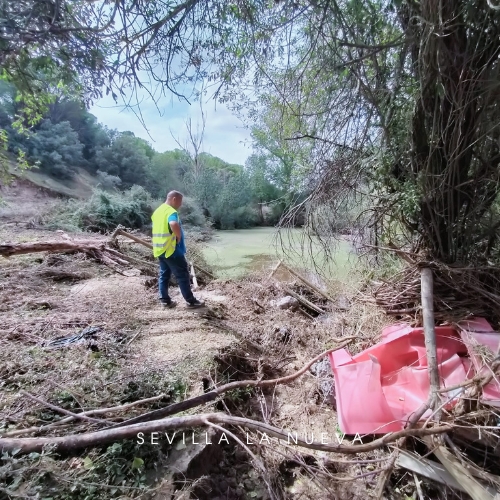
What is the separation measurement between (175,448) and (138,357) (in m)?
1.12

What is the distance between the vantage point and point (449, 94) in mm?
2086

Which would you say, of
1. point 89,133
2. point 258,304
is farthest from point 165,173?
point 258,304

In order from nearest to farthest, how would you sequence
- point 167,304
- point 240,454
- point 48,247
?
point 240,454 → point 167,304 → point 48,247

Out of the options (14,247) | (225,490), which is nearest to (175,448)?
(225,490)

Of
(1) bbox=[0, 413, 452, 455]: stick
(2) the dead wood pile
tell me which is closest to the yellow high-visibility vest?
(1) bbox=[0, 413, 452, 455]: stick

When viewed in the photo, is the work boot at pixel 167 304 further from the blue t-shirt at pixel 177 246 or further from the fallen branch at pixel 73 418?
the fallen branch at pixel 73 418

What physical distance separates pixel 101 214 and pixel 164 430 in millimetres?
12107

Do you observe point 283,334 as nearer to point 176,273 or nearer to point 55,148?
point 176,273

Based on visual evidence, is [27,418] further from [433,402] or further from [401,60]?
[401,60]

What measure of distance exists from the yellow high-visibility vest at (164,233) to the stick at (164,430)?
105 inches

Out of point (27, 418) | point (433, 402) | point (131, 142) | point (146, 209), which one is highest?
point (131, 142)

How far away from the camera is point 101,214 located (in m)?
12.0

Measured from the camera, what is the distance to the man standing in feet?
13.3

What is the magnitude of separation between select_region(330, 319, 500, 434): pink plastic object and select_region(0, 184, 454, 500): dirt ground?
11.1 inches
